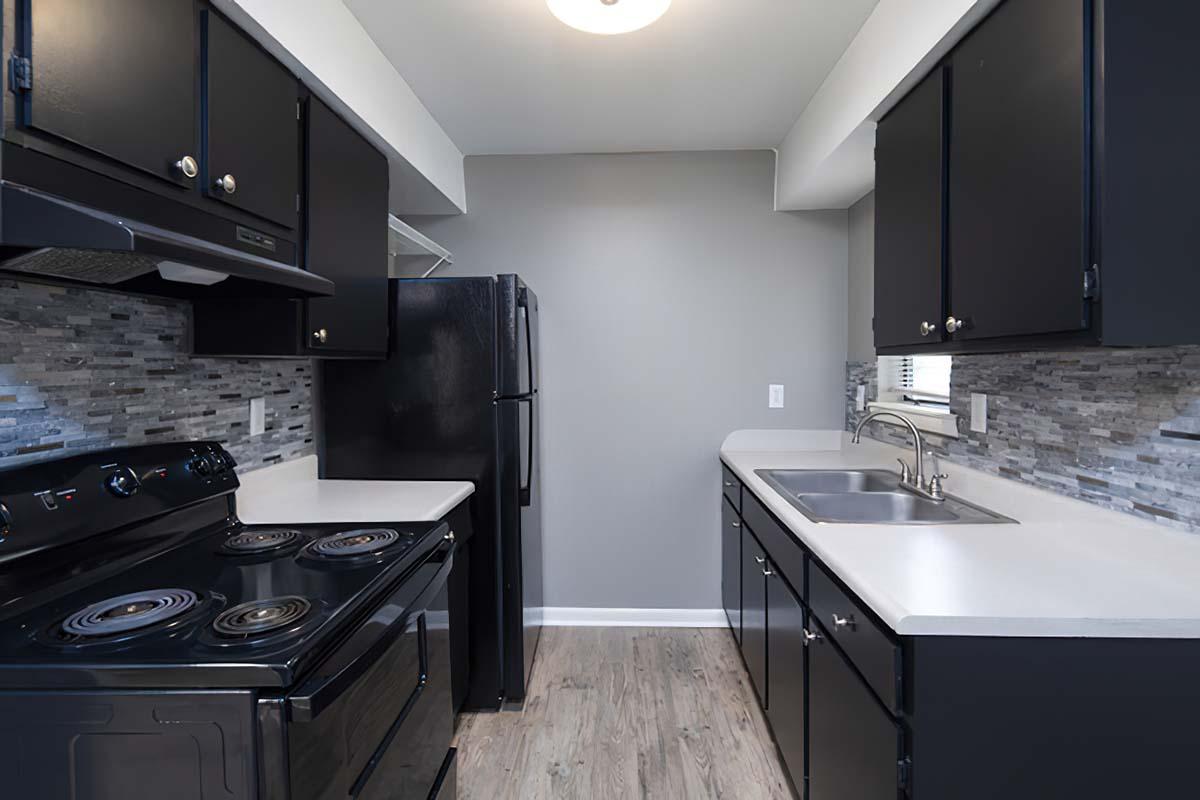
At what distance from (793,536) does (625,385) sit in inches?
60.8

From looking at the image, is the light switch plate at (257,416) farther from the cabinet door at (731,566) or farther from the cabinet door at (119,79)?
the cabinet door at (731,566)

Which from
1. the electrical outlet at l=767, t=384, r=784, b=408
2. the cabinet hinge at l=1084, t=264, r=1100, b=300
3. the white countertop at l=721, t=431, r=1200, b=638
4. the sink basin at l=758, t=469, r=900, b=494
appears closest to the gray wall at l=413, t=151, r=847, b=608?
the electrical outlet at l=767, t=384, r=784, b=408

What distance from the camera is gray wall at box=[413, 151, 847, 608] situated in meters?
3.02

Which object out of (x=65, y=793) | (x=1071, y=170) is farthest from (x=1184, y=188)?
(x=65, y=793)

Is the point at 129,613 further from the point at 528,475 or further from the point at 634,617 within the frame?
the point at 634,617

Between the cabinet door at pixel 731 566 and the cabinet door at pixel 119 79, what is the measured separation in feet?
7.33

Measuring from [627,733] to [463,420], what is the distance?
4.27ft

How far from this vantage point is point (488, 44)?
2.04 m

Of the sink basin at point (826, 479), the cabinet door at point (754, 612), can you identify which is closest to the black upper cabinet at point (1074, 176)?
the sink basin at point (826, 479)

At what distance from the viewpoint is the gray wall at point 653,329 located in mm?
3023

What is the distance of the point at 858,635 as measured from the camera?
1221mm

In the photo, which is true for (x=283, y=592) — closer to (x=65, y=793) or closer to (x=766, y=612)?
(x=65, y=793)

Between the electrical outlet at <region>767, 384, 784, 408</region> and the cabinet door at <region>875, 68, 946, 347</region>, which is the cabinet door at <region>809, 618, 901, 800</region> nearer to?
the cabinet door at <region>875, 68, 946, 347</region>

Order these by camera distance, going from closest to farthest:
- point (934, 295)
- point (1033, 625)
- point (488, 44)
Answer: point (1033, 625), point (934, 295), point (488, 44)
